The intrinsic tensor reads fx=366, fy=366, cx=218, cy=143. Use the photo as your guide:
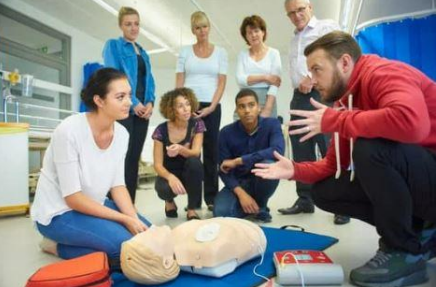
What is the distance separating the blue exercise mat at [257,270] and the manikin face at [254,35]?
1.51 meters

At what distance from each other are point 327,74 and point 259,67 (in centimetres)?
147

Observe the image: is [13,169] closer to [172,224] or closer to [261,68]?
[172,224]

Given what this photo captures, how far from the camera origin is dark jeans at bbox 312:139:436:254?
3.92 feet

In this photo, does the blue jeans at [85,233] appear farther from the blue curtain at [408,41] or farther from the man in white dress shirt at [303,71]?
the blue curtain at [408,41]

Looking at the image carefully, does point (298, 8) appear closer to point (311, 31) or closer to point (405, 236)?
point (311, 31)

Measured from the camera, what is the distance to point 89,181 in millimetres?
1635

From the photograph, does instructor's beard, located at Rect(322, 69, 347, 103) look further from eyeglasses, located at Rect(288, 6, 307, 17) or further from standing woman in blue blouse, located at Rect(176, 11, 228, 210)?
standing woman in blue blouse, located at Rect(176, 11, 228, 210)

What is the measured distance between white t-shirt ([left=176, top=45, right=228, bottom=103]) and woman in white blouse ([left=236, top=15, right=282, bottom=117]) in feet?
0.56

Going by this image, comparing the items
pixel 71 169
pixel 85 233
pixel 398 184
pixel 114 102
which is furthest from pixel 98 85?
pixel 398 184

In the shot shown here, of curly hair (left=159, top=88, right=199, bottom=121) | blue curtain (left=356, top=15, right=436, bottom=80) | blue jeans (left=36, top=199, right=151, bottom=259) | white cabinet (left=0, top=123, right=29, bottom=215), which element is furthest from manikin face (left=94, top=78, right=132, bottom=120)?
blue curtain (left=356, top=15, right=436, bottom=80)

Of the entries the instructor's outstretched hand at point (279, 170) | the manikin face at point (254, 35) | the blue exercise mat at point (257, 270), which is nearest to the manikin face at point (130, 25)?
the manikin face at point (254, 35)

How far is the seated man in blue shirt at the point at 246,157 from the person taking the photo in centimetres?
228

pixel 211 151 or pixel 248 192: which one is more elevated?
pixel 211 151

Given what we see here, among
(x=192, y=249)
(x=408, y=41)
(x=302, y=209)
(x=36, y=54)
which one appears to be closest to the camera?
(x=192, y=249)
